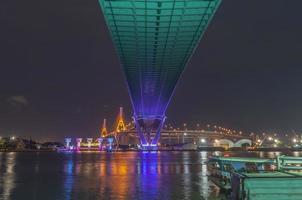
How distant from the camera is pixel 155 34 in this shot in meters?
52.3

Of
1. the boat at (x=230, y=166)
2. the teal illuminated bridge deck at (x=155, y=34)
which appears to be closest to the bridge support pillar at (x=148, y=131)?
the teal illuminated bridge deck at (x=155, y=34)

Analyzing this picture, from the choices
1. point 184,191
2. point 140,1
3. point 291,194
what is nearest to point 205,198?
point 184,191

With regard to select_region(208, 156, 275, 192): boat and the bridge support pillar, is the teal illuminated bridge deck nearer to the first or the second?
select_region(208, 156, 275, 192): boat

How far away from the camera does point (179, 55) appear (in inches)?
2512

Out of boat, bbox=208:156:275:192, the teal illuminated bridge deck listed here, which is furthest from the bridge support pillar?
boat, bbox=208:156:275:192

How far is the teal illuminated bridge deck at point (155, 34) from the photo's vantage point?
131ft

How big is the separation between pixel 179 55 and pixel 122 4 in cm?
2612

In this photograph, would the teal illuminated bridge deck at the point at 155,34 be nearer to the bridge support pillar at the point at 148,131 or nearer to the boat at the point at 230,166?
the boat at the point at 230,166

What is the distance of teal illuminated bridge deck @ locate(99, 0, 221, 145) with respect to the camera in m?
40.0

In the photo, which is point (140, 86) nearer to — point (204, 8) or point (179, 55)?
point (179, 55)

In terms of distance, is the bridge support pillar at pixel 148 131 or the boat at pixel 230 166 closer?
the boat at pixel 230 166

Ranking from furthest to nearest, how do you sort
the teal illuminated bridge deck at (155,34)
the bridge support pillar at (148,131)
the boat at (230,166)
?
the bridge support pillar at (148,131) < the teal illuminated bridge deck at (155,34) < the boat at (230,166)

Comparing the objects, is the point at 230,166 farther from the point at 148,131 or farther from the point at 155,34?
the point at 148,131

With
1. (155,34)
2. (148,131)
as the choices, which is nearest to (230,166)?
(155,34)
